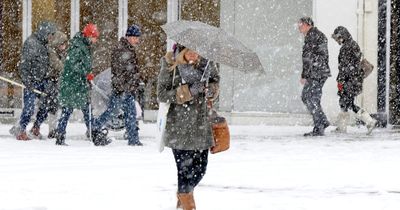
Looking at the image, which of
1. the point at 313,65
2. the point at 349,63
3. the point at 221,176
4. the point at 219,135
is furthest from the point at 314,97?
the point at 219,135

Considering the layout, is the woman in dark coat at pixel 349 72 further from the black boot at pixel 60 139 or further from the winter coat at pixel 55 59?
the black boot at pixel 60 139

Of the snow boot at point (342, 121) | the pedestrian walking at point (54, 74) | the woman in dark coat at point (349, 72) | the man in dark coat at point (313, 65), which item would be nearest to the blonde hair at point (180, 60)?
the pedestrian walking at point (54, 74)

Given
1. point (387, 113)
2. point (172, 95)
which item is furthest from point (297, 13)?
point (172, 95)

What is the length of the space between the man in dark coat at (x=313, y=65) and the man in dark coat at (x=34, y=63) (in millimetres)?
4218

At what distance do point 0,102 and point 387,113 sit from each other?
8.01 metres

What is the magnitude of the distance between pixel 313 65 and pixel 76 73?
13.8 feet

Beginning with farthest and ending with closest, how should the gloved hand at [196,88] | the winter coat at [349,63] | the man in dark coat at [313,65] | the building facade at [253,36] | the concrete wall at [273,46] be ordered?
the concrete wall at [273,46] → the building facade at [253,36] → the winter coat at [349,63] → the man in dark coat at [313,65] → the gloved hand at [196,88]

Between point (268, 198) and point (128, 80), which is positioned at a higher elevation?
point (128, 80)

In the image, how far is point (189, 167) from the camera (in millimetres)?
7383

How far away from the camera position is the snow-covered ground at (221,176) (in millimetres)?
8086

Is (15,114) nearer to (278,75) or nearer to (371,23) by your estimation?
(278,75)

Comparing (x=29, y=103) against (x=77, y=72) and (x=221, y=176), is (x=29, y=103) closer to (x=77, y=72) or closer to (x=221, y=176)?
(x=77, y=72)

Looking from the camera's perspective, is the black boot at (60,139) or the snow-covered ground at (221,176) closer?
the snow-covered ground at (221,176)

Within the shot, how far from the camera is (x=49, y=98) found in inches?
561
